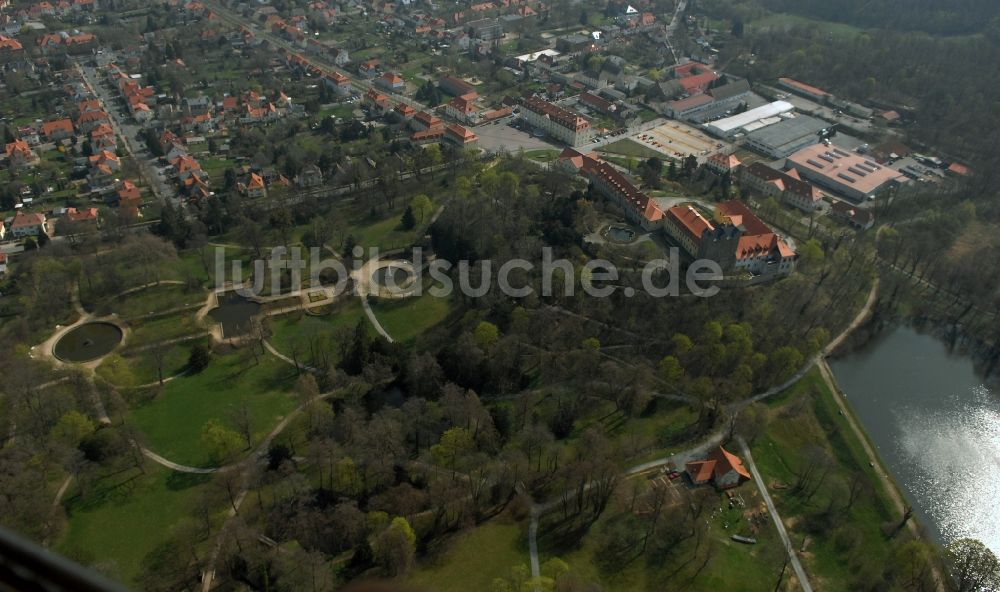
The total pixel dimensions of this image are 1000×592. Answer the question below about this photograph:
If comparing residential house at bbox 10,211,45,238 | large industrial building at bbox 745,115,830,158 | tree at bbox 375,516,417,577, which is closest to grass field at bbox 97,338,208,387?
residential house at bbox 10,211,45,238

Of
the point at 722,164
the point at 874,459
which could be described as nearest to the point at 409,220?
the point at 722,164

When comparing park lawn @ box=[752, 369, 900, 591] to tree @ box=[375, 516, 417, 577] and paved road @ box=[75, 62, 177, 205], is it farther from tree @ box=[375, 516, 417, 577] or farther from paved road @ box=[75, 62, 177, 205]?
paved road @ box=[75, 62, 177, 205]

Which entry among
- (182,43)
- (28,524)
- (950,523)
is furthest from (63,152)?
(950,523)

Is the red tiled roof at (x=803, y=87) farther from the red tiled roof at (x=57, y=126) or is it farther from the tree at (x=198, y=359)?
the red tiled roof at (x=57, y=126)


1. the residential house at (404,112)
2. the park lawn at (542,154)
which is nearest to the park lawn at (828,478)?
the park lawn at (542,154)

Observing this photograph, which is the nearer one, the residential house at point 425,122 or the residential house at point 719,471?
the residential house at point 719,471

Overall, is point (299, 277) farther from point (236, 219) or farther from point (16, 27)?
point (16, 27)

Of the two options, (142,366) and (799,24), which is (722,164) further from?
(142,366)
